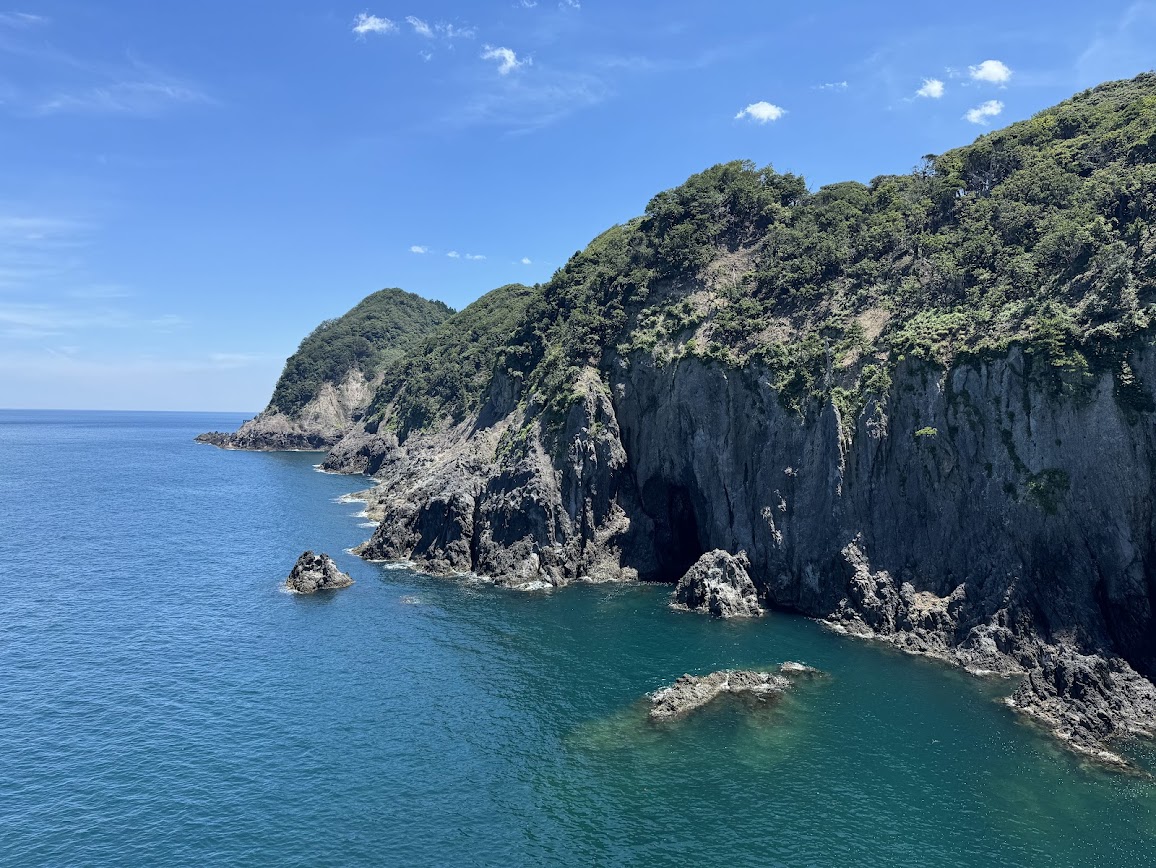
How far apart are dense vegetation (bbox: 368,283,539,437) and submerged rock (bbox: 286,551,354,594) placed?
2759 inches

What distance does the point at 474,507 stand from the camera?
87.7m

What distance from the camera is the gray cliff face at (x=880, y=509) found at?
2041 inches

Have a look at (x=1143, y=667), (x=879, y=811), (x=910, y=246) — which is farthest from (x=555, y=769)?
(x=910, y=246)

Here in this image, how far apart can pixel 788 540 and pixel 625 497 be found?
22.0 meters

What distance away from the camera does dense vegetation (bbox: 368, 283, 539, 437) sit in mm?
158125

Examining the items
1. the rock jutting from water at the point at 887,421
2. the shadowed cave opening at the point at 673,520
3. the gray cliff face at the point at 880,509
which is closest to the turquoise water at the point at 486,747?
the gray cliff face at the point at 880,509

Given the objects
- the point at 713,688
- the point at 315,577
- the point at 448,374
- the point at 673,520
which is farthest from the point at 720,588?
the point at 448,374

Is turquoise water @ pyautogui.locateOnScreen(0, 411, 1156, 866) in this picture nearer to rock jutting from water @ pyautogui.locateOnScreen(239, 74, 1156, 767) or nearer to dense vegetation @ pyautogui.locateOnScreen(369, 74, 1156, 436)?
rock jutting from water @ pyautogui.locateOnScreen(239, 74, 1156, 767)

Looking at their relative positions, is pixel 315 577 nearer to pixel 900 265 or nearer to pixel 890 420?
pixel 890 420

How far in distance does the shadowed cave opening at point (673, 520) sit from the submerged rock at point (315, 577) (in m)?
36.7

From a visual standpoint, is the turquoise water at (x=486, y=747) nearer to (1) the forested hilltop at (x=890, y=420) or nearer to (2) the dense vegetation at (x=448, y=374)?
(1) the forested hilltop at (x=890, y=420)

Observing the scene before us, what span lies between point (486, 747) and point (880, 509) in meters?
42.7

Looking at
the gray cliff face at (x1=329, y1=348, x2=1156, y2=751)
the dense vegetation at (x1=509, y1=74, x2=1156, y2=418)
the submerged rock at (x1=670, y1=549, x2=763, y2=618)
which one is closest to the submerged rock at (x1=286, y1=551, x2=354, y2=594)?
the gray cliff face at (x1=329, y1=348, x2=1156, y2=751)

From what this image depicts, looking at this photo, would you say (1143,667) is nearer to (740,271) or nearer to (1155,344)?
(1155,344)
